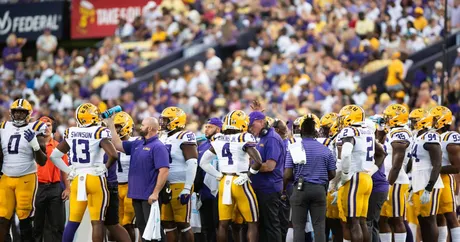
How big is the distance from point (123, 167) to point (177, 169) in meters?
0.89

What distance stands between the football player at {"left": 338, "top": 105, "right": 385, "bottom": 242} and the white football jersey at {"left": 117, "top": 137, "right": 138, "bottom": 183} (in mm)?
2854

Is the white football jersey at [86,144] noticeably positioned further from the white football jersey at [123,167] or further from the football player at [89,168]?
the white football jersey at [123,167]

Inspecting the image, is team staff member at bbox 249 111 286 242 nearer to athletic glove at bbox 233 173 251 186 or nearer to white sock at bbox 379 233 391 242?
athletic glove at bbox 233 173 251 186

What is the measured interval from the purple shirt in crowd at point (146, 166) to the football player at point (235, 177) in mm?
803

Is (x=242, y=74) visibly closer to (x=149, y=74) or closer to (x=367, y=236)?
(x=149, y=74)

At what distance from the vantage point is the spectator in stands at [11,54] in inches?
1152

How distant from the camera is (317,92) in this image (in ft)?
70.1

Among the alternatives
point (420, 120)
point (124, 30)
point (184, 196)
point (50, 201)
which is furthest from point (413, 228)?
point (124, 30)

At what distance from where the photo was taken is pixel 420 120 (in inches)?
523

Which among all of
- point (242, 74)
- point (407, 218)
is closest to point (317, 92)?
point (242, 74)

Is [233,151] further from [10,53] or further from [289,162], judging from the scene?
[10,53]

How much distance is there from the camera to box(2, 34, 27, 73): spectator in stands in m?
29.2

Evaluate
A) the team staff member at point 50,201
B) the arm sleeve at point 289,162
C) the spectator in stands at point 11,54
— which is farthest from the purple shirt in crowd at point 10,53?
the arm sleeve at point 289,162

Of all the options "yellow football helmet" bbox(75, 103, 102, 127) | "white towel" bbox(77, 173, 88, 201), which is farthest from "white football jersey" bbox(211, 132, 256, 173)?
"white towel" bbox(77, 173, 88, 201)
